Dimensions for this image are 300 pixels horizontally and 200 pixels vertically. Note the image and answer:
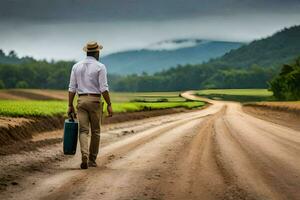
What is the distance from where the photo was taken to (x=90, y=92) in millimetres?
11133

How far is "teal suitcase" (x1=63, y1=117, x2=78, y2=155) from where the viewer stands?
37.0 ft

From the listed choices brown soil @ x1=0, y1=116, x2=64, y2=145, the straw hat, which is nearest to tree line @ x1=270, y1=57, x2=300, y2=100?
brown soil @ x1=0, y1=116, x2=64, y2=145

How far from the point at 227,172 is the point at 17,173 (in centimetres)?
373

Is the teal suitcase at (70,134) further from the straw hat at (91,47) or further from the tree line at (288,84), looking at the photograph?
the tree line at (288,84)

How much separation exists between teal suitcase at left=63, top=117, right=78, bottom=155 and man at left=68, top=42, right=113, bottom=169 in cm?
18

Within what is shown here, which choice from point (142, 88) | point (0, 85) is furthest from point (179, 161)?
point (142, 88)

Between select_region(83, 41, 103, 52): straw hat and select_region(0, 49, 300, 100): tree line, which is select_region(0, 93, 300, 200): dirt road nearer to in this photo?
select_region(83, 41, 103, 52): straw hat

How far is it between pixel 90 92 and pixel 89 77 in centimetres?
30

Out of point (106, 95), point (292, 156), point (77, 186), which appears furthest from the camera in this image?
point (292, 156)

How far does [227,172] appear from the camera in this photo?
33.0ft

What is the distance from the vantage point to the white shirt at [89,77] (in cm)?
1113

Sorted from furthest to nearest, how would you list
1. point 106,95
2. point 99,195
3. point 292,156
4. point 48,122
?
point 48,122
point 292,156
point 106,95
point 99,195

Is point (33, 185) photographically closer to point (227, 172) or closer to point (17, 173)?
point (17, 173)

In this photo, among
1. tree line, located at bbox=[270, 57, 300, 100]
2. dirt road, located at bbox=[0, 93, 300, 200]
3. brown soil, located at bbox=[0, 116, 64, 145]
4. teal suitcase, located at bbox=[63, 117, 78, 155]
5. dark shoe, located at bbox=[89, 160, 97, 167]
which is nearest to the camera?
dirt road, located at bbox=[0, 93, 300, 200]
